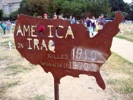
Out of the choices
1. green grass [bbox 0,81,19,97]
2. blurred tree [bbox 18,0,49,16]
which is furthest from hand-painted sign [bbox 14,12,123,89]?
blurred tree [bbox 18,0,49,16]

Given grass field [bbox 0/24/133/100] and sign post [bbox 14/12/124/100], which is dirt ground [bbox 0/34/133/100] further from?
sign post [bbox 14/12/124/100]

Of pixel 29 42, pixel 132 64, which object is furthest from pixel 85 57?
pixel 132 64

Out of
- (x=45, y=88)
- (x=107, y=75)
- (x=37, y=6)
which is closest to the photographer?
(x=45, y=88)

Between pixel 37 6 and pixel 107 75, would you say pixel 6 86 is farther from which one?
pixel 37 6

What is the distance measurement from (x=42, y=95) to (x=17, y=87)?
0.91 m

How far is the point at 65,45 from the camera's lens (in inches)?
141

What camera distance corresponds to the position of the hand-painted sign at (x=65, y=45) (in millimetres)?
3389

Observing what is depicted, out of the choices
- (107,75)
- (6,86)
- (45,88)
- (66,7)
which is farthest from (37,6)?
(45,88)

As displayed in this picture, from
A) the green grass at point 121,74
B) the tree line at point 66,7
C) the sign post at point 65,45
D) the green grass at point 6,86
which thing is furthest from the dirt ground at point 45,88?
the tree line at point 66,7

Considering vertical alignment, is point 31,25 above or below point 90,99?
above

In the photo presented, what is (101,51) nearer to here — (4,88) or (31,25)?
(31,25)

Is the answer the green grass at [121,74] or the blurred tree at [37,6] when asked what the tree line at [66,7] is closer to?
the blurred tree at [37,6]

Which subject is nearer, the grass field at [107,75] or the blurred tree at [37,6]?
the grass field at [107,75]

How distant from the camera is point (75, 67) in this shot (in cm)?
354
